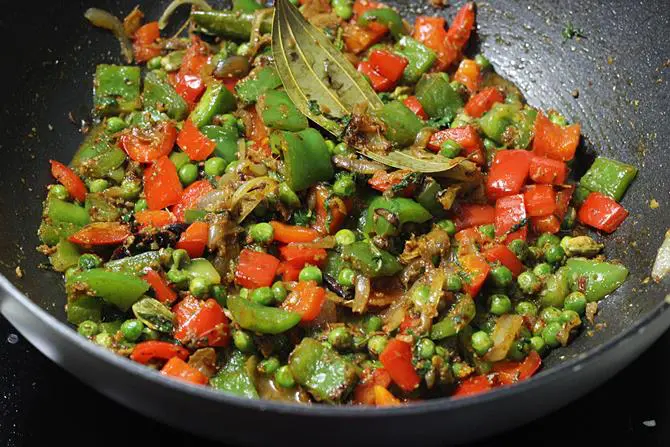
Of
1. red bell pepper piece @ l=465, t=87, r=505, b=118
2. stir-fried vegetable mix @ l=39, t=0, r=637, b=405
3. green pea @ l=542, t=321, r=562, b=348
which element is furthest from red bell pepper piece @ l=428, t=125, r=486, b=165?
green pea @ l=542, t=321, r=562, b=348

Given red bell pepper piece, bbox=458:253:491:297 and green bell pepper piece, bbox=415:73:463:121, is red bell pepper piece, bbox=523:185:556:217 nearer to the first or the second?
red bell pepper piece, bbox=458:253:491:297

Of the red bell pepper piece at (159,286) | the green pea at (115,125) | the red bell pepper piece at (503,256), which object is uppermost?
the red bell pepper piece at (503,256)

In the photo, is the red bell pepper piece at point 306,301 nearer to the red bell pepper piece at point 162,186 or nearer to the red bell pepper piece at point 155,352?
the red bell pepper piece at point 155,352

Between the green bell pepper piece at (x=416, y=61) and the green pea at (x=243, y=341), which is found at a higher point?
the green bell pepper piece at (x=416, y=61)

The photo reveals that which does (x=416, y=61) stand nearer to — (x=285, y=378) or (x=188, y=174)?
(x=188, y=174)

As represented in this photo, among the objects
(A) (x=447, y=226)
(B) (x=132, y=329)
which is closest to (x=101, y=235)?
(B) (x=132, y=329)

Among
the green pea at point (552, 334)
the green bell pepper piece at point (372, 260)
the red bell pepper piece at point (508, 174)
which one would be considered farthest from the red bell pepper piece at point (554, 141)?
the green bell pepper piece at point (372, 260)

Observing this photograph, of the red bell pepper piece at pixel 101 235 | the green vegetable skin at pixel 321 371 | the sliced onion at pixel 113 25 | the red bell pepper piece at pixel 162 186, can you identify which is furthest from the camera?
the sliced onion at pixel 113 25

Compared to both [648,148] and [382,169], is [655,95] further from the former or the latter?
[382,169]

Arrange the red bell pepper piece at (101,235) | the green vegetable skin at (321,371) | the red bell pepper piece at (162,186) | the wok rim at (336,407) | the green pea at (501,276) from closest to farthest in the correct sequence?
the wok rim at (336,407)
the green vegetable skin at (321,371)
the green pea at (501,276)
the red bell pepper piece at (101,235)
the red bell pepper piece at (162,186)
